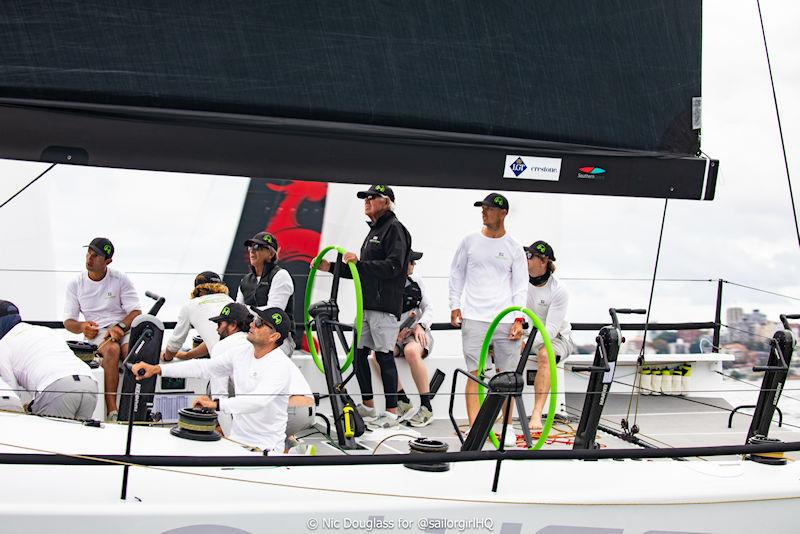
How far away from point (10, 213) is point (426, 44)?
13.8ft

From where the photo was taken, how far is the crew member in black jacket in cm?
467

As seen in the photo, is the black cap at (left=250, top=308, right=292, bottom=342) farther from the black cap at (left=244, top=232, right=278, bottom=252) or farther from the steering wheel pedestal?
the black cap at (left=244, top=232, right=278, bottom=252)

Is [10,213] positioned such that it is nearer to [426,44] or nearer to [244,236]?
[244,236]

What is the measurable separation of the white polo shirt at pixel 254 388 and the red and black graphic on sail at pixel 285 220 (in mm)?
4187

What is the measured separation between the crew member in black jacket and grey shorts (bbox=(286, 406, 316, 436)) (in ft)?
1.37

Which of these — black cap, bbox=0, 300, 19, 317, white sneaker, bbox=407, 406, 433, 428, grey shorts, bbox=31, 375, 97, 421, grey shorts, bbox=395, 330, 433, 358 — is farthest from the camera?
grey shorts, bbox=395, 330, 433, 358

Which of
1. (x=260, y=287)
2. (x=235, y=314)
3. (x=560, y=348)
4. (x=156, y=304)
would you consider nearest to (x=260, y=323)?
(x=235, y=314)

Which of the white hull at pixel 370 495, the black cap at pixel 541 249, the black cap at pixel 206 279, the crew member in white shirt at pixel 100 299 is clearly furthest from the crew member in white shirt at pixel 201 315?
the black cap at pixel 541 249

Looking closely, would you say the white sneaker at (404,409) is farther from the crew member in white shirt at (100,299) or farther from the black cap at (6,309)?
the black cap at (6,309)

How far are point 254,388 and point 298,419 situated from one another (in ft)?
1.38

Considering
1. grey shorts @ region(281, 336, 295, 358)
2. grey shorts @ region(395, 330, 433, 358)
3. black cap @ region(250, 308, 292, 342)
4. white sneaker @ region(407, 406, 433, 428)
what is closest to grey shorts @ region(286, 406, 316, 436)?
black cap @ region(250, 308, 292, 342)

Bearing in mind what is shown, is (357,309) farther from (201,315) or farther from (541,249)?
(541,249)

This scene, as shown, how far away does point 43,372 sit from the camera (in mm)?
4039

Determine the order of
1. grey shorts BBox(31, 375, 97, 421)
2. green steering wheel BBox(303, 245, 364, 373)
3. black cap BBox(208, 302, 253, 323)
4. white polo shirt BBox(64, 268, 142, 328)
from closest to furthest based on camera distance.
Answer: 1. grey shorts BBox(31, 375, 97, 421)
2. green steering wheel BBox(303, 245, 364, 373)
3. black cap BBox(208, 302, 253, 323)
4. white polo shirt BBox(64, 268, 142, 328)
